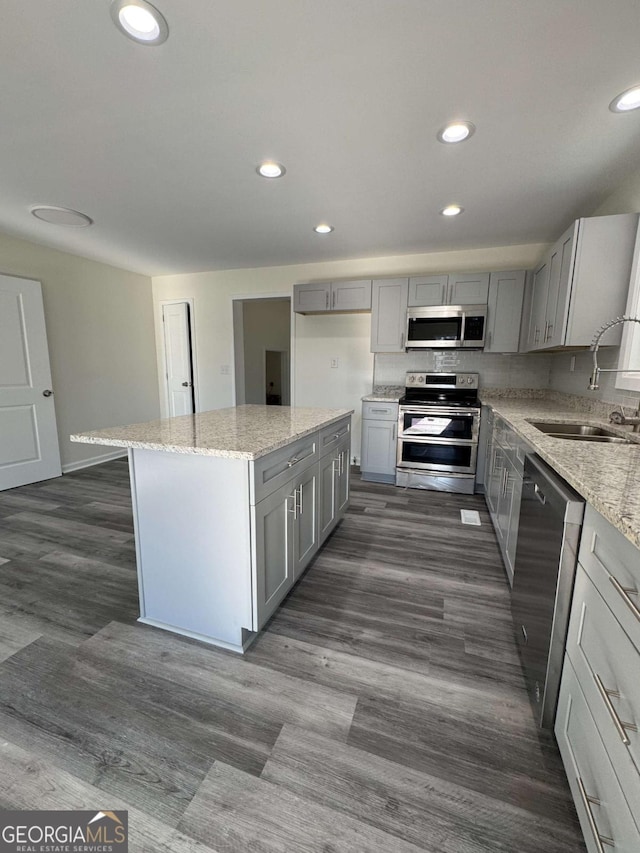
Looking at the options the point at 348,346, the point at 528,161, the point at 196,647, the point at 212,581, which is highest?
the point at 528,161

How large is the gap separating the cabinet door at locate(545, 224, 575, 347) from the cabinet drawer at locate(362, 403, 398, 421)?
1471mm

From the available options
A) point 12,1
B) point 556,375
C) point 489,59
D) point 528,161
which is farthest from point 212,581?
point 556,375

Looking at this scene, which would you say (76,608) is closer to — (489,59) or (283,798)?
(283,798)

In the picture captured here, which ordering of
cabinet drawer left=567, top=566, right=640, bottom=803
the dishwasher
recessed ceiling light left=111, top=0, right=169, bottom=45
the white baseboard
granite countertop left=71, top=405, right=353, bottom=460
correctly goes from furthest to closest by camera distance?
the white baseboard < granite countertop left=71, top=405, right=353, bottom=460 < recessed ceiling light left=111, top=0, right=169, bottom=45 < the dishwasher < cabinet drawer left=567, top=566, right=640, bottom=803

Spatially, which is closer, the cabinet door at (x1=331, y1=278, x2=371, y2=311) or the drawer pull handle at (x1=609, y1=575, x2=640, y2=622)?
the drawer pull handle at (x1=609, y1=575, x2=640, y2=622)

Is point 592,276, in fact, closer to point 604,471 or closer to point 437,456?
point 604,471

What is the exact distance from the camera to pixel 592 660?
3.16 ft

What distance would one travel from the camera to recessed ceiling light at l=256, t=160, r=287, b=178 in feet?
7.34

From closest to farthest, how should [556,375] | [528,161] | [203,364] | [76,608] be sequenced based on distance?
[76,608] → [528,161] → [556,375] → [203,364]

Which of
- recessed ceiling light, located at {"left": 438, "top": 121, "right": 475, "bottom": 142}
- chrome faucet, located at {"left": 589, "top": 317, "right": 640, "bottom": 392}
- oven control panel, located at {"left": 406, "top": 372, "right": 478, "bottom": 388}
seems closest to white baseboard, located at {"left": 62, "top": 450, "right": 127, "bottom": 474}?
oven control panel, located at {"left": 406, "top": 372, "right": 478, "bottom": 388}

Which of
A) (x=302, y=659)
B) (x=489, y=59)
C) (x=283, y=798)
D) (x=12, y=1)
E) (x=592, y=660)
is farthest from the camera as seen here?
(x=302, y=659)

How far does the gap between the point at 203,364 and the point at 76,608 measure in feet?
12.5

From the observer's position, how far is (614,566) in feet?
2.96

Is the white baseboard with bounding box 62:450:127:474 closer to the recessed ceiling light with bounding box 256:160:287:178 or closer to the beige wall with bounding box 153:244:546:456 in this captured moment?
the beige wall with bounding box 153:244:546:456
